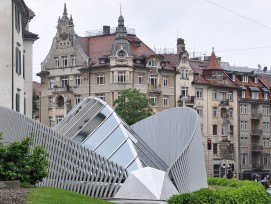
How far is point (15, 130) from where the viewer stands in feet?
99.9

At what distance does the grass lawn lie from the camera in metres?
19.8

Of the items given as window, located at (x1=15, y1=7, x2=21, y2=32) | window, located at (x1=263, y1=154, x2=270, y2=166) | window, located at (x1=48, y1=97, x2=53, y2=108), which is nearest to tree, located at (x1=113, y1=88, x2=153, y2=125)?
window, located at (x1=48, y1=97, x2=53, y2=108)

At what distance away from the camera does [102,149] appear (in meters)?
31.9

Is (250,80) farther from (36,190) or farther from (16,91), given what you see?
(36,190)

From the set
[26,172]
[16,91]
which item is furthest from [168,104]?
[26,172]

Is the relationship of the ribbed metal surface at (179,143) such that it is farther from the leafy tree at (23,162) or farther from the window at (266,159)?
the window at (266,159)

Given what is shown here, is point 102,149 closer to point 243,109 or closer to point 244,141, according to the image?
point 244,141

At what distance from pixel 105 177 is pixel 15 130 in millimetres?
4175

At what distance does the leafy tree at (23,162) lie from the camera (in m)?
24.3

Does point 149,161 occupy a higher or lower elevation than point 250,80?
lower

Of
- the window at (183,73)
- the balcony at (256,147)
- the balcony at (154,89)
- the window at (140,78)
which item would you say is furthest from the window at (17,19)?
the balcony at (256,147)

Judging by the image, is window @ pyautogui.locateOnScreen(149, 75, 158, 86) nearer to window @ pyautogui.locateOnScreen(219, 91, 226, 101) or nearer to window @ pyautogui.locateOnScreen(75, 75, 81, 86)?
window @ pyautogui.locateOnScreen(75, 75, 81, 86)

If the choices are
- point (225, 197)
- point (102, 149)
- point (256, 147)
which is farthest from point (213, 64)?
point (225, 197)

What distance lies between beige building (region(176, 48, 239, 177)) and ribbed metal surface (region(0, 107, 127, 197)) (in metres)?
68.3
